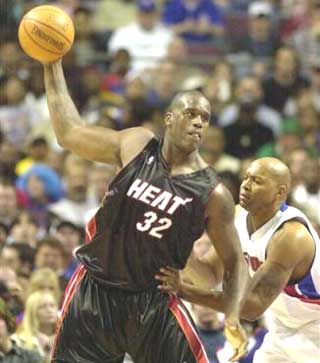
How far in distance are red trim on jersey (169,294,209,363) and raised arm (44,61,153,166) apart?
0.81 meters

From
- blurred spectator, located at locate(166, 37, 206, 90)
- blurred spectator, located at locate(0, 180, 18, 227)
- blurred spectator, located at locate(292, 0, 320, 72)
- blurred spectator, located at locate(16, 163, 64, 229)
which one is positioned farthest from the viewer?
blurred spectator, located at locate(292, 0, 320, 72)

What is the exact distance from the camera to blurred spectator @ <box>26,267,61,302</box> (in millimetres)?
9461

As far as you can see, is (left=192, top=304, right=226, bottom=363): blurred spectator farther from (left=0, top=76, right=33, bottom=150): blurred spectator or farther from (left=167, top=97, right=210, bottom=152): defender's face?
(left=0, top=76, right=33, bottom=150): blurred spectator

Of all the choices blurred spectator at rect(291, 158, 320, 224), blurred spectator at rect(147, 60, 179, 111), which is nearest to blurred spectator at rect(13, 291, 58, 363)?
blurred spectator at rect(291, 158, 320, 224)

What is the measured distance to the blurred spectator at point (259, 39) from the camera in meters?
14.2

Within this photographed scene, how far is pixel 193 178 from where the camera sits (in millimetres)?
6613

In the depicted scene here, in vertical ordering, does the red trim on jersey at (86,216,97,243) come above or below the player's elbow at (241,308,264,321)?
above

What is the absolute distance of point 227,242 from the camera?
6555mm

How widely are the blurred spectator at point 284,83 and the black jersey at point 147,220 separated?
7.31m

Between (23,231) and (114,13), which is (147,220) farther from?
(114,13)

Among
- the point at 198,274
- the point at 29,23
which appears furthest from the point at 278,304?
the point at 29,23

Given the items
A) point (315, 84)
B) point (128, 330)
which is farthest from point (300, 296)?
point (315, 84)

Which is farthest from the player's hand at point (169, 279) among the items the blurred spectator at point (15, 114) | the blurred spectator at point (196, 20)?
the blurred spectator at point (196, 20)

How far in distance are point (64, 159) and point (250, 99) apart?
2.12 metres
